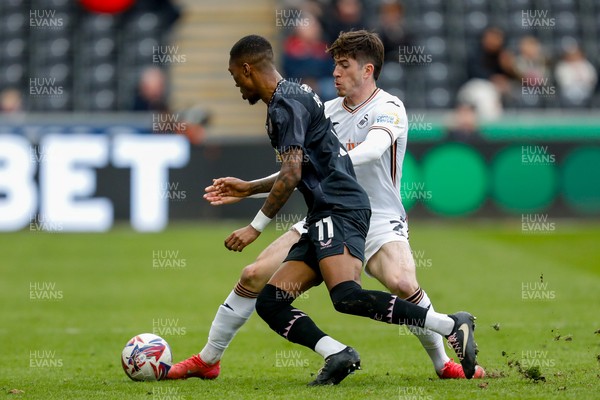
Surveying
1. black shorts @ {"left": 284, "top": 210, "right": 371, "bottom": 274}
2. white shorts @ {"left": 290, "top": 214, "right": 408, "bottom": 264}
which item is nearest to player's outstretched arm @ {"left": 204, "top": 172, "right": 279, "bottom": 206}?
black shorts @ {"left": 284, "top": 210, "right": 371, "bottom": 274}

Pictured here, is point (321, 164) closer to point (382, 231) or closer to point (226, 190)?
point (226, 190)

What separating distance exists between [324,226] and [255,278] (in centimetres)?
73

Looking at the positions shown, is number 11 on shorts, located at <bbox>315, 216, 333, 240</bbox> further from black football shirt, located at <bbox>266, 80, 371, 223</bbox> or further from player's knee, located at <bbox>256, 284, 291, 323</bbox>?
player's knee, located at <bbox>256, 284, 291, 323</bbox>

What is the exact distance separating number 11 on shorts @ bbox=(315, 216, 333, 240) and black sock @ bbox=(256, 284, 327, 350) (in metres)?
0.46

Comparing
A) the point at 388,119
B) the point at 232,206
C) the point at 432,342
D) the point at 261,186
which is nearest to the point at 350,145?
the point at 388,119

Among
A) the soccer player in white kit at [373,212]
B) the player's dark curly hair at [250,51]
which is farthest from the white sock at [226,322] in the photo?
the player's dark curly hair at [250,51]

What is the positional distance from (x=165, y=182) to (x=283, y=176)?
12.3m

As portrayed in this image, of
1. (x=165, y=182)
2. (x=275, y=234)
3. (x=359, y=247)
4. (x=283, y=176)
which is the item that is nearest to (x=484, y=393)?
(x=359, y=247)

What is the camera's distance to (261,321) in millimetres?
11344

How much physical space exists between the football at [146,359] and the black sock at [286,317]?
810 millimetres

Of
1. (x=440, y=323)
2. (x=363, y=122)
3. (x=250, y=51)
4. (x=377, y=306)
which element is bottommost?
(x=440, y=323)

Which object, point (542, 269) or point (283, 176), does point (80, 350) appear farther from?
point (542, 269)

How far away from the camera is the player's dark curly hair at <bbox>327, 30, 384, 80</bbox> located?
294 inches

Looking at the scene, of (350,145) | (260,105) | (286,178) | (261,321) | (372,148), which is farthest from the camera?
(260,105)
